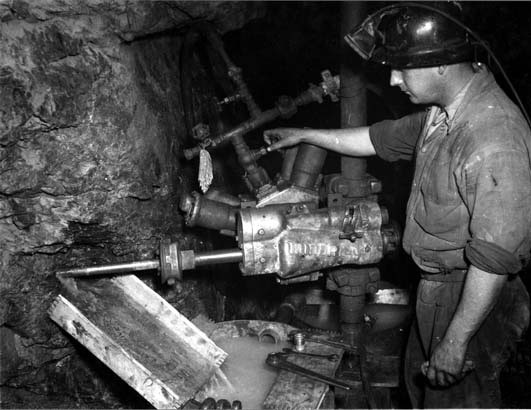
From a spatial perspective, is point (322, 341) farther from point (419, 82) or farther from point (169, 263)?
point (419, 82)

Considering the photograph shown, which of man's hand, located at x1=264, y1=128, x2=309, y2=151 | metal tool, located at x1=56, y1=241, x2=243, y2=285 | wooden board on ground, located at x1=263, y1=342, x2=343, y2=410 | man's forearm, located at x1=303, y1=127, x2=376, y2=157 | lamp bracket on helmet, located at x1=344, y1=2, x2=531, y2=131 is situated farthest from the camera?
man's hand, located at x1=264, y1=128, x2=309, y2=151

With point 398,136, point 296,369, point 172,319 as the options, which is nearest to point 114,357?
point 172,319

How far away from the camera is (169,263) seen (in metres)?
2.40

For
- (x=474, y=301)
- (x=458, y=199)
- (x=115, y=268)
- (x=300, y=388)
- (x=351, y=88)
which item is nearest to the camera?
(x=474, y=301)

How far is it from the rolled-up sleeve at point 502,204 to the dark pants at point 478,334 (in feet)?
1.51

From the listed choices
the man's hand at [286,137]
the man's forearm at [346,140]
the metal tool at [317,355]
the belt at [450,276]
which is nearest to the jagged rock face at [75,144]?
the man's hand at [286,137]

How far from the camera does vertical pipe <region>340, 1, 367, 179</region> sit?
2.68 metres

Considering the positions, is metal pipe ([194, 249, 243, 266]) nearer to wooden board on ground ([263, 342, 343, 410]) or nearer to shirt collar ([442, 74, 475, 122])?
wooden board on ground ([263, 342, 343, 410])

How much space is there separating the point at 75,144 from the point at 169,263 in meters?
0.78

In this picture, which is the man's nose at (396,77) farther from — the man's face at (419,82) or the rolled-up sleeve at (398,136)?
the rolled-up sleeve at (398,136)

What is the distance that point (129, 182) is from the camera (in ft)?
8.55

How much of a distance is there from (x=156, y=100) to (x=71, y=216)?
2.89 feet

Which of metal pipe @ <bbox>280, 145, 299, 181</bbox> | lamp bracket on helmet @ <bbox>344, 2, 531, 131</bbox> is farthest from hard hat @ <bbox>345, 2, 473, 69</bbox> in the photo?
metal pipe @ <bbox>280, 145, 299, 181</bbox>

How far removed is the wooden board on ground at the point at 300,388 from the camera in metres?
2.25
